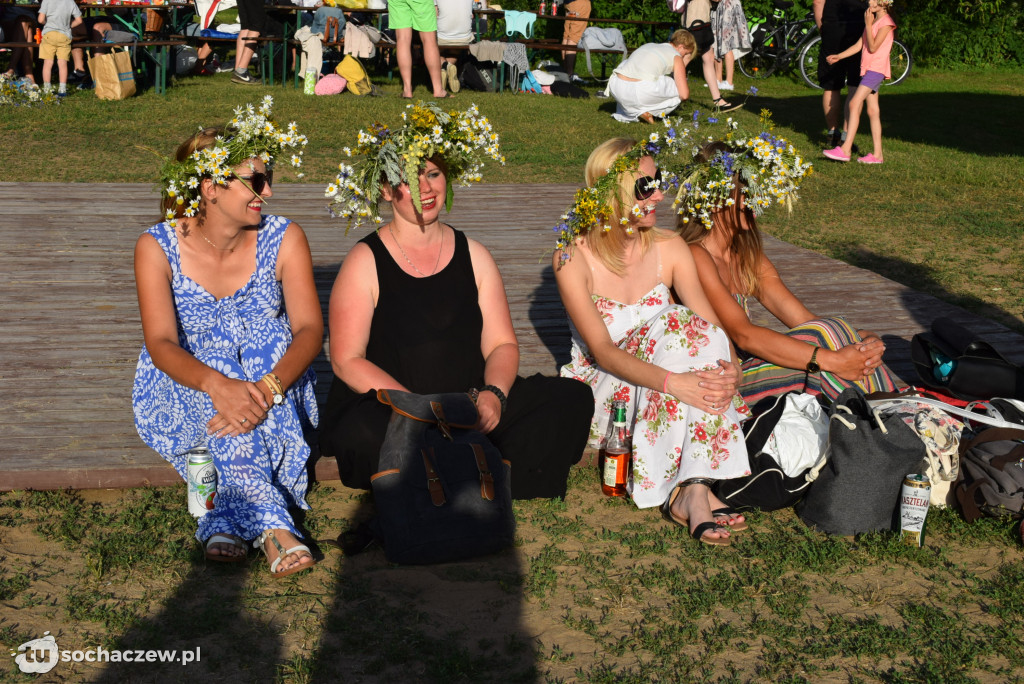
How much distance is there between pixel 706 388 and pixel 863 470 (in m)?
0.61

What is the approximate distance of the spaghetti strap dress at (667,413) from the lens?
3.63 m

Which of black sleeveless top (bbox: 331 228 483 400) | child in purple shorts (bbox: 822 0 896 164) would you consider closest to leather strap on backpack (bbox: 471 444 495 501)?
black sleeveless top (bbox: 331 228 483 400)

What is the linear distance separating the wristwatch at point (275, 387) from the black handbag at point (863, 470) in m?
1.93

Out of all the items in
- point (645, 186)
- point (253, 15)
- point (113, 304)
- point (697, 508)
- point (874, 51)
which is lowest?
point (697, 508)

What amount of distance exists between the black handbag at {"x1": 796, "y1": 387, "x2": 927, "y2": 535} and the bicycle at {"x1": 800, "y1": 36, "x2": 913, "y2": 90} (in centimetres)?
1345

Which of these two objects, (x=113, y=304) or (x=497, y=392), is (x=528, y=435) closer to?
(x=497, y=392)

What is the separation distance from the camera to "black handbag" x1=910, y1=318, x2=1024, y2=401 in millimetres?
4090

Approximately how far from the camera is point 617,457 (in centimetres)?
382

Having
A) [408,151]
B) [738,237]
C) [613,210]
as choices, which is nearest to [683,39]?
[738,237]

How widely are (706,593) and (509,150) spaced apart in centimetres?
788

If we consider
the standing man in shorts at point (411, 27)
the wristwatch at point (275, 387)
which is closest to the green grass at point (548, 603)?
the wristwatch at point (275, 387)

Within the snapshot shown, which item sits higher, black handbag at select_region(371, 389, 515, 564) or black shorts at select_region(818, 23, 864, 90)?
black shorts at select_region(818, 23, 864, 90)

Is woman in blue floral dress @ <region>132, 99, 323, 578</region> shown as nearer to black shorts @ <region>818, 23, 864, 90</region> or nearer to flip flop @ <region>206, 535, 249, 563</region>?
flip flop @ <region>206, 535, 249, 563</region>

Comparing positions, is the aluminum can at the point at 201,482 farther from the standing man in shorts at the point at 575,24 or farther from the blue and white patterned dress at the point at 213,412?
the standing man in shorts at the point at 575,24
